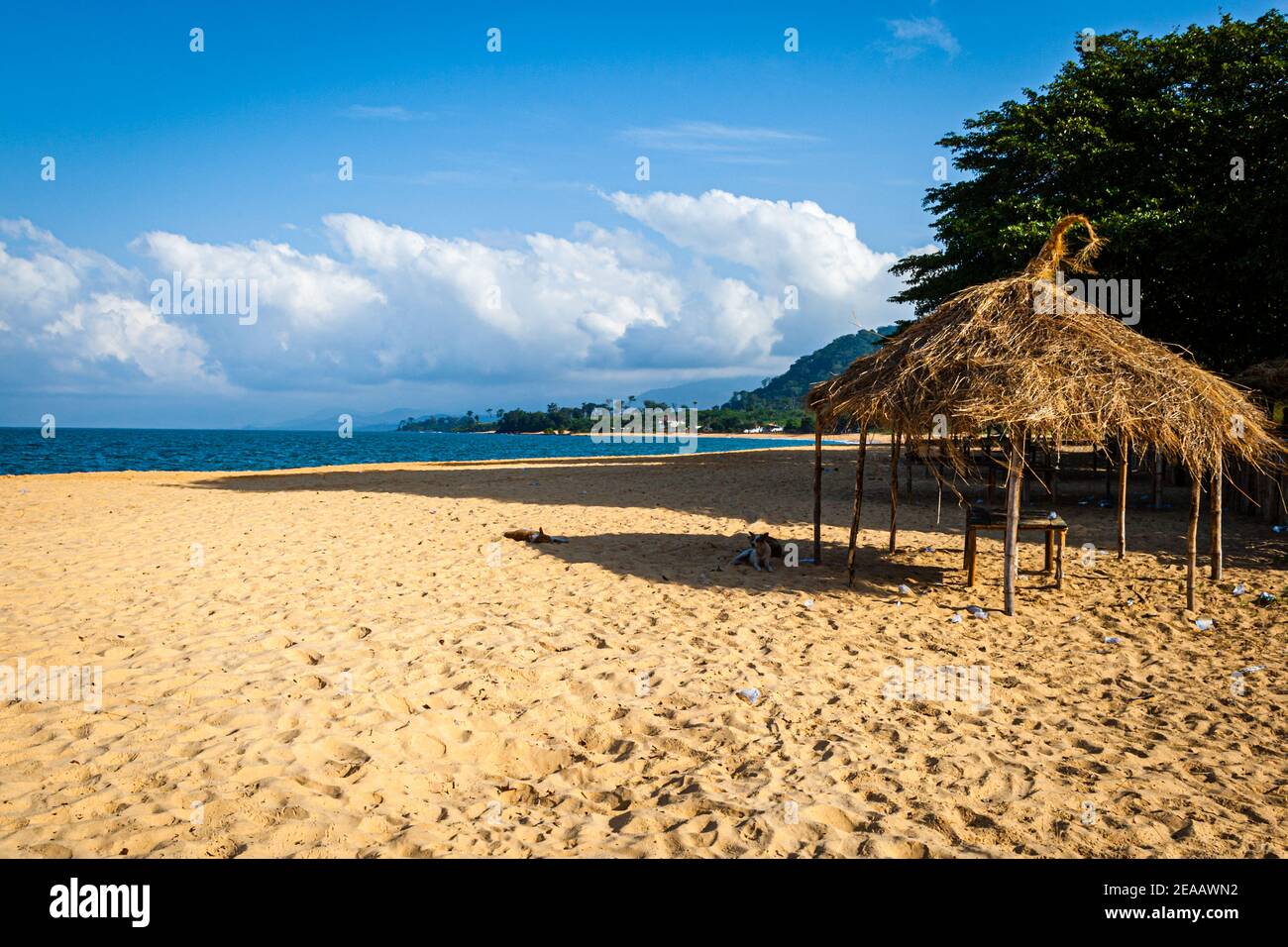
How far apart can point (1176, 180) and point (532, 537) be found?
17.2 metres

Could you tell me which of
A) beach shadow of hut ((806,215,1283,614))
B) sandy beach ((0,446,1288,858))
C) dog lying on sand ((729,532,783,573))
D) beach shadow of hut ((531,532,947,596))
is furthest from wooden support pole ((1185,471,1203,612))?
dog lying on sand ((729,532,783,573))

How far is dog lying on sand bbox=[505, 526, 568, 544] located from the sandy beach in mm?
499

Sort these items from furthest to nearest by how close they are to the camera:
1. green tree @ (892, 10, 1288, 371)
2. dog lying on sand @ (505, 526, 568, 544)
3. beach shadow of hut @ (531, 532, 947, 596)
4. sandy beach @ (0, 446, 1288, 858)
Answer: green tree @ (892, 10, 1288, 371), dog lying on sand @ (505, 526, 568, 544), beach shadow of hut @ (531, 532, 947, 596), sandy beach @ (0, 446, 1288, 858)

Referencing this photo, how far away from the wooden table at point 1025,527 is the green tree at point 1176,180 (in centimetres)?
943

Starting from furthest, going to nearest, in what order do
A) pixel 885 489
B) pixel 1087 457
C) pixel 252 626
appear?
1. pixel 1087 457
2. pixel 885 489
3. pixel 252 626

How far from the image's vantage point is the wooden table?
8719 mm

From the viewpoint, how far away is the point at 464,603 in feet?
26.0

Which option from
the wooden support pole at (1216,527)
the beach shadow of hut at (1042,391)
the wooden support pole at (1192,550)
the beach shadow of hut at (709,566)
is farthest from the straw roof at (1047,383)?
the beach shadow of hut at (709,566)

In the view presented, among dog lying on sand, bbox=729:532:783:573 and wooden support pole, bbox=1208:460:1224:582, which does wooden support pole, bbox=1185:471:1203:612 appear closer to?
wooden support pole, bbox=1208:460:1224:582

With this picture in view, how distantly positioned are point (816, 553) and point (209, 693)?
765 cm

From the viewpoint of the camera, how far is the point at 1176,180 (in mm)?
16953

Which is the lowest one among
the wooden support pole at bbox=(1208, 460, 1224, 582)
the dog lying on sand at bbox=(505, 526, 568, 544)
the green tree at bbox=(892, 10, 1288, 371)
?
the dog lying on sand at bbox=(505, 526, 568, 544)
